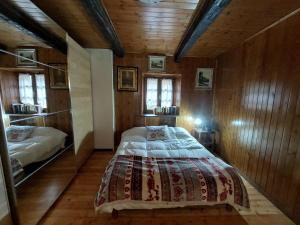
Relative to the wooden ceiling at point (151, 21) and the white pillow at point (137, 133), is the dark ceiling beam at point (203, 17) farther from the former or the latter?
the white pillow at point (137, 133)

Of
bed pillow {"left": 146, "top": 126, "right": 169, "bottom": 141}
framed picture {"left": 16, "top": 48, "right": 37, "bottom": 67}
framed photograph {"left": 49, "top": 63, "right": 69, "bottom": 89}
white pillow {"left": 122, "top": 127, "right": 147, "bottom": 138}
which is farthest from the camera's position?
white pillow {"left": 122, "top": 127, "right": 147, "bottom": 138}

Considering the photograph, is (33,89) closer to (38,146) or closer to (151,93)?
(38,146)

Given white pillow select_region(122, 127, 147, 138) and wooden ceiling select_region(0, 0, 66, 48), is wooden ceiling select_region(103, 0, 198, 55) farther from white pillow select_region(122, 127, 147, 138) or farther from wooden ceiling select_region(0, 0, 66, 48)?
white pillow select_region(122, 127, 147, 138)

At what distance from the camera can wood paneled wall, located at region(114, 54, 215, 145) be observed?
333 centimetres

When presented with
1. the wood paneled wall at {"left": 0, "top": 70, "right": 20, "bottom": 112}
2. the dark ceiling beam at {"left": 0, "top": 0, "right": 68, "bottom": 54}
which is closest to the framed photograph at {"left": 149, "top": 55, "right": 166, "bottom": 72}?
the dark ceiling beam at {"left": 0, "top": 0, "right": 68, "bottom": 54}

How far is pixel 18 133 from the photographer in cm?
133

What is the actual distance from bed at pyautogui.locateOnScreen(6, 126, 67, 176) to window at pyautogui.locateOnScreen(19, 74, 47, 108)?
0.28 m

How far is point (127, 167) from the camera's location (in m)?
1.70

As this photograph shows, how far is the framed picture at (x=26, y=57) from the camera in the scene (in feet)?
4.36

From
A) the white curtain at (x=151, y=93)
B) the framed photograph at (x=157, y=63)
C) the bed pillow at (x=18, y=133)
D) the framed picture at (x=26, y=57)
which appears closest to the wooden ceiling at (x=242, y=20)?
the framed photograph at (x=157, y=63)

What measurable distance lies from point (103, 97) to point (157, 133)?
1431 millimetres

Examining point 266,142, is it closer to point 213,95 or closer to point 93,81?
point 213,95

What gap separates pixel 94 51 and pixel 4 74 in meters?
2.15

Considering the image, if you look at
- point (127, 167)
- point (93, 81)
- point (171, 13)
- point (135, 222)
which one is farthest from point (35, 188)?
point (171, 13)
